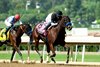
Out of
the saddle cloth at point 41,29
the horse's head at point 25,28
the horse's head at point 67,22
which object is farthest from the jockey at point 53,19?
the horse's head at point 25,28

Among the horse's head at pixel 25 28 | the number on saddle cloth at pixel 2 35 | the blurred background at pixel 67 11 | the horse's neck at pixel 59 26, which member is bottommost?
the blurred background at pixel 67 11

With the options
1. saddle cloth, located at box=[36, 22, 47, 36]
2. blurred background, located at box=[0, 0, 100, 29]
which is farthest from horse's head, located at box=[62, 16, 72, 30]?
blurred background, located at box=[0, 0, 100, 29]

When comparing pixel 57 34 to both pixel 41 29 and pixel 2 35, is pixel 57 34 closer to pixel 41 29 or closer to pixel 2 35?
pixel 41 29

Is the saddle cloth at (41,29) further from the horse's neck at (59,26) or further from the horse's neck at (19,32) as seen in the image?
the horse's neck at (59,26)

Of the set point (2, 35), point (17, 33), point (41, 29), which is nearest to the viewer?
point (41, 29)

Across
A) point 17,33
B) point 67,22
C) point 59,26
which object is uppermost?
point 67,22

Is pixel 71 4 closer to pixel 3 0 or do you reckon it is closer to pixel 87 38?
pixel 3 0

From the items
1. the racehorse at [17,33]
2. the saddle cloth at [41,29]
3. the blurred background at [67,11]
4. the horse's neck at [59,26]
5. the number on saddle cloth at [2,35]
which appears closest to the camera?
the horse's neck at [59,26]

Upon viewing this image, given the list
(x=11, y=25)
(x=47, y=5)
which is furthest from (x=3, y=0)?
(x=11, y=25)

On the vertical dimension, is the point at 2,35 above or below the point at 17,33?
below

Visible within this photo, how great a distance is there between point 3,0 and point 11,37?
78.9 m

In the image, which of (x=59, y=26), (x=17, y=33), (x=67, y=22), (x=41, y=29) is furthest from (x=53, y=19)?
(x=17, y=33)

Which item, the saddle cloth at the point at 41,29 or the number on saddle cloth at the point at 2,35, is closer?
the saddle cloth at the point at 41,29

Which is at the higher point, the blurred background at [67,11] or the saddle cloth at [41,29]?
the saddle cloth at [41,29]
